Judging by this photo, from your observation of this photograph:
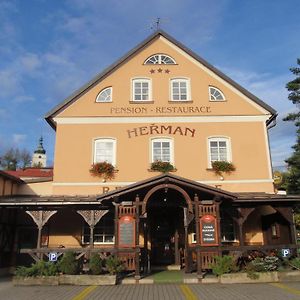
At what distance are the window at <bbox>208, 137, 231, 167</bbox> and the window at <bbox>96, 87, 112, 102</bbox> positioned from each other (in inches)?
208

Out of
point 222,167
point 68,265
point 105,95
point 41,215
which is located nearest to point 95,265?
point 68,265

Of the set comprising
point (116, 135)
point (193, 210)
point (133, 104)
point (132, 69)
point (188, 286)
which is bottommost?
point (188, 286)

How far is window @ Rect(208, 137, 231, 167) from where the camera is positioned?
1780cm

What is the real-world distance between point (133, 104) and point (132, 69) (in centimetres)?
191

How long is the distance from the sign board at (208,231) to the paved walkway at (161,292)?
1809 millimetres

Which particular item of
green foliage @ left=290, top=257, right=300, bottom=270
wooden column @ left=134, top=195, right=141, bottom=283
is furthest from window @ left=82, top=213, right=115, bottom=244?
green foliage @ left=290, top=257, right=300, bottom=270

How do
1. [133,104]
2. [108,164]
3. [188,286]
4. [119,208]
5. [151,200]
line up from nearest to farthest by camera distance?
[188,286] → [119,208] → [151,200] → [108,164] → [133,104]

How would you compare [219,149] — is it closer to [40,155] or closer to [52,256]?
[52,256]

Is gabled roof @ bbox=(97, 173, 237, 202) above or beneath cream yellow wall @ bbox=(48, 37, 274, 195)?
beneath

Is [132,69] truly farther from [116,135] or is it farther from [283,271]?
[283,271]

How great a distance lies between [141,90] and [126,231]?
7.81 m

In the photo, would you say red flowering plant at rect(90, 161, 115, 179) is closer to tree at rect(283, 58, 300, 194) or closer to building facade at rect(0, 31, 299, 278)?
building facade at rect(0, 31, 299, 278)

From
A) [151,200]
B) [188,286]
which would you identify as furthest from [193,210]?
[188,286]

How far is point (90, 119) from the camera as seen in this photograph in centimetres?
1831
